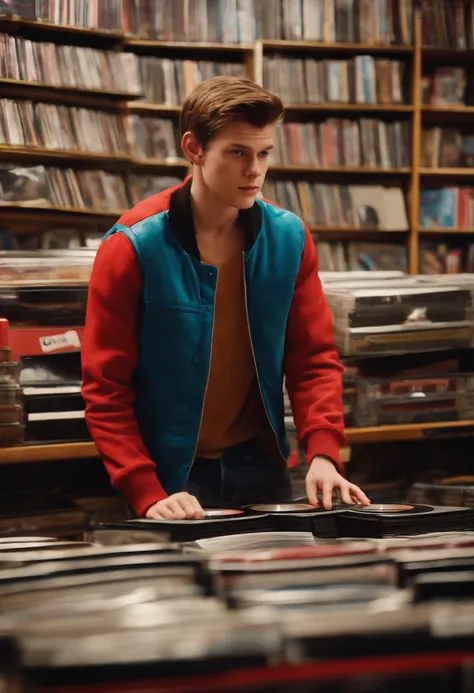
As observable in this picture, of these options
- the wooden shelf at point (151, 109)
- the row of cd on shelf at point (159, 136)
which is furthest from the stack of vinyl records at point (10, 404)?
the wooden shelf at point (151, 109)

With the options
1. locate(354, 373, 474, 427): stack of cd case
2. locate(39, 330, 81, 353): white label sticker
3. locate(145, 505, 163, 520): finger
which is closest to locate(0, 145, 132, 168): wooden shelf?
locate(39, 330, 81, 353): white label sticker

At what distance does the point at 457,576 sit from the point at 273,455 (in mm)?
893

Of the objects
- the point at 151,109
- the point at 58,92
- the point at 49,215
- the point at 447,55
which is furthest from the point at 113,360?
the point at 447,55

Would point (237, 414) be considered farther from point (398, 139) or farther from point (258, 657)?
point (398, 139)

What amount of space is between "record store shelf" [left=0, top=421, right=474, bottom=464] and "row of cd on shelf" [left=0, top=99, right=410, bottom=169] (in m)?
2.13

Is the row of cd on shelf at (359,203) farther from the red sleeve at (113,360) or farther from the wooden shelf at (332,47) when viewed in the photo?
the red sleeve at (113,360)

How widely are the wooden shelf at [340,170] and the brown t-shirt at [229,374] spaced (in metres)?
3.08

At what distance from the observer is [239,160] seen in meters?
1.44

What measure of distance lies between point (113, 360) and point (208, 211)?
1.04 feet

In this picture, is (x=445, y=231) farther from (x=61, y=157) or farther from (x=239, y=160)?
(x=239, y=160)

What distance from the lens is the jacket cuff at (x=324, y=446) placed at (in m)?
1.53

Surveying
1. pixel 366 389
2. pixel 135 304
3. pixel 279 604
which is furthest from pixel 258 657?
pixel 366 389

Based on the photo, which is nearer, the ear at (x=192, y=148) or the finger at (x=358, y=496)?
the finger at (x=358, y=496)

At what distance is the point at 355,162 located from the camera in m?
4.72
